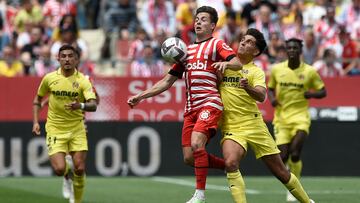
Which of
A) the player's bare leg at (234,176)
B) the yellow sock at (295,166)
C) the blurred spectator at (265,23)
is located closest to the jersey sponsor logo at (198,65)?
the player's bare leg at (234,176)

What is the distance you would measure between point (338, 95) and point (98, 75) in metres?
5.25

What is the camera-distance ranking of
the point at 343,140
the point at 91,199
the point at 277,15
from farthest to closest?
the point at 277,15 → the point at 343,140 → the point at 91,199

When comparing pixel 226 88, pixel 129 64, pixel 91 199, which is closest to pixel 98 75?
pixel 129 64

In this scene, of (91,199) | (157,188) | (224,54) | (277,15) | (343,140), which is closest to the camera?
(224,54)

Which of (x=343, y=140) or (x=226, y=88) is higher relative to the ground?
(x=226, y=88)

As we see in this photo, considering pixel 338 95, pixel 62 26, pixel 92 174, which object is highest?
pixel 62 26

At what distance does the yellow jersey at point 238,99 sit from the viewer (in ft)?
43.8

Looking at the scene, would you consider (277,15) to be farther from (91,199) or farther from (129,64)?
(91,199)

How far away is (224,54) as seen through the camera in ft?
44.1

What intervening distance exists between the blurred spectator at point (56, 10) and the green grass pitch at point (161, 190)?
6382mm

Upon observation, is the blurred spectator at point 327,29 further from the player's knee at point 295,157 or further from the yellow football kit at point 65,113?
the yellow football kit at point 65,113

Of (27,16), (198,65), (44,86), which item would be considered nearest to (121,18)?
(27,16)

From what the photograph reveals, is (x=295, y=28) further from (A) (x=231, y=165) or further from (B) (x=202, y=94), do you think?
(A) (x=231, y=165)

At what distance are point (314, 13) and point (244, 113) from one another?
46.2ft
